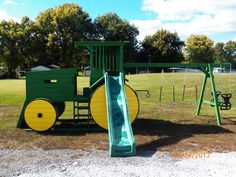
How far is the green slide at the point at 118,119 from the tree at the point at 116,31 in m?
70.2

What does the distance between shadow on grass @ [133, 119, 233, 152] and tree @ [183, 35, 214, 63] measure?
265 feet

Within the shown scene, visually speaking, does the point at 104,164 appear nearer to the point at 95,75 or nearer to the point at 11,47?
the point at 95,75

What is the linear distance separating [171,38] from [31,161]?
270ft

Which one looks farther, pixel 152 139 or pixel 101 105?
pixel 101 105

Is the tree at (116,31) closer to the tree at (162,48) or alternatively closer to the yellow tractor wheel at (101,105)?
the tree at (162,48)

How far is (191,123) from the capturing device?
13.6 m

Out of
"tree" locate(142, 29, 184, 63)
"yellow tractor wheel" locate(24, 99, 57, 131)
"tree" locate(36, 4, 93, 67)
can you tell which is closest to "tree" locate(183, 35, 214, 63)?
"tree" locate(142, 29, 184, 63)

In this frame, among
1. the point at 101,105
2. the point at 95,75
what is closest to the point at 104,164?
the point at 101,105

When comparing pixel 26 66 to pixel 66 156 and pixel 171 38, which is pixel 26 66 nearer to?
pixel 171 38

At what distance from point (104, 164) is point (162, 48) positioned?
258 feet

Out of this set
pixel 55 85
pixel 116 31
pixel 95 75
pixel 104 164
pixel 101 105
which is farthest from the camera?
pixel 116 31

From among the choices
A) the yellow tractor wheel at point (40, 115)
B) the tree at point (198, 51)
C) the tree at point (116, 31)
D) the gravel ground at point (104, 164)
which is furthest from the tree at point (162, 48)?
the gravel ground at point (104, 164)

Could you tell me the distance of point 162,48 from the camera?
8494 centimetres

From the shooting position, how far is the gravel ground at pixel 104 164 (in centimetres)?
708
